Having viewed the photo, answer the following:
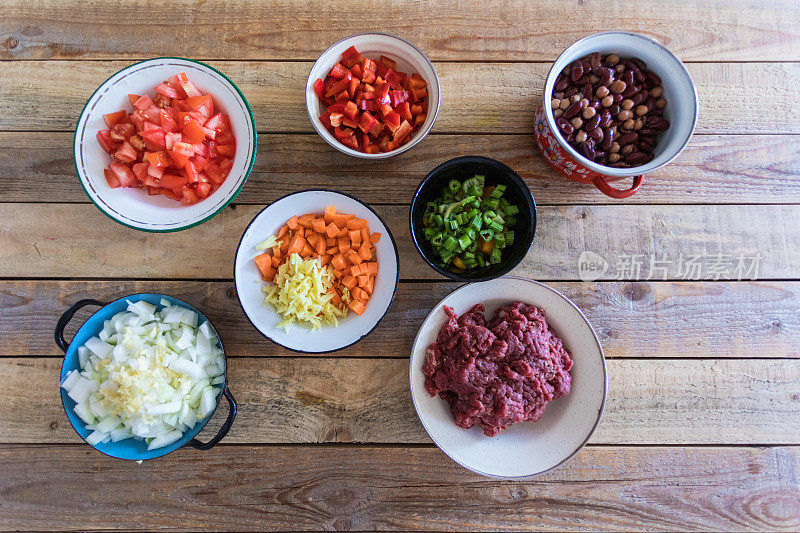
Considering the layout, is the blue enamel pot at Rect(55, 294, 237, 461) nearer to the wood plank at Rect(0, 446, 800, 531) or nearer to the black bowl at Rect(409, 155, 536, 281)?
the wood plank at Rect(0, 446, 800, 531)

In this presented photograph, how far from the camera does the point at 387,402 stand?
167cm

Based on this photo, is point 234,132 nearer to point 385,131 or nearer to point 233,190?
point 233,190

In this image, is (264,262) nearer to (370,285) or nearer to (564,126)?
(370,285)

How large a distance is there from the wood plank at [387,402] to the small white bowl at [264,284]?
0.63 feet

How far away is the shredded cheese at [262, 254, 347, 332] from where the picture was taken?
1485 millimetres

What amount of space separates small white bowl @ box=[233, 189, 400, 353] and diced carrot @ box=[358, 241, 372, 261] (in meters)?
0.02

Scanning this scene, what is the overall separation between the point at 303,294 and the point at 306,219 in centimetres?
24

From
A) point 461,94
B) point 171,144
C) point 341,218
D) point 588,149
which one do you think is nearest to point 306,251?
point 341,218

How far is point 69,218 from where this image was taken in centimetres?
170

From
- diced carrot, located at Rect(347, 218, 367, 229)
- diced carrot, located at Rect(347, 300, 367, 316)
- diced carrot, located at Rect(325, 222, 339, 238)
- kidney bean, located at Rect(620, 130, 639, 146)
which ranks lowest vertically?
diced carrot, located at Rect(347, 300, 367, 316)

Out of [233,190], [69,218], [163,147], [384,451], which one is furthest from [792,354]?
[69,218]

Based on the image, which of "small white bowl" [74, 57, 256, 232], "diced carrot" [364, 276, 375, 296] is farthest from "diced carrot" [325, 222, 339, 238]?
"small white bowl" [74, 57, 256, 232]

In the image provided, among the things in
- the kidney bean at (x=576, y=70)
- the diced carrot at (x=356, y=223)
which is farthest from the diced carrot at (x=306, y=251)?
the kidney bean at (x=576, y=70)

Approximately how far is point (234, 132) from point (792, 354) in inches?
76.2
